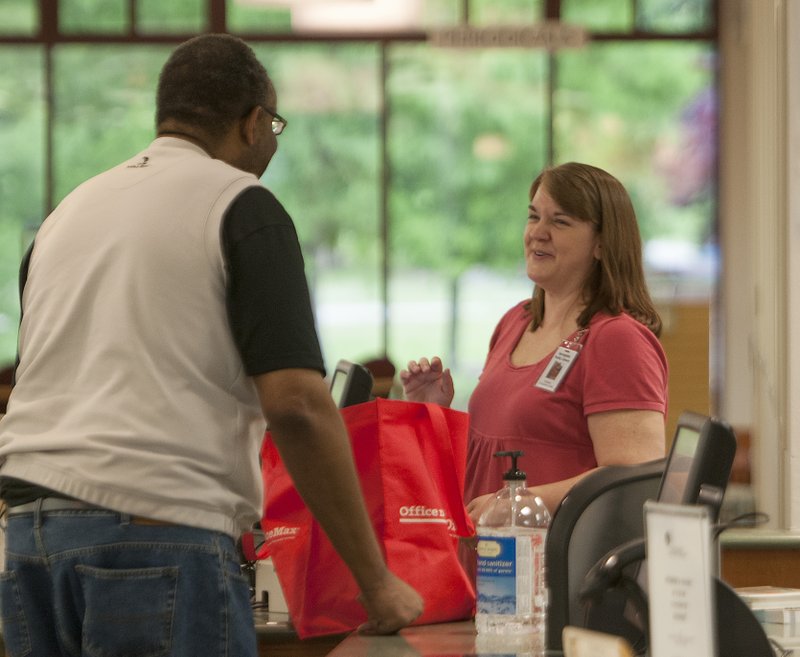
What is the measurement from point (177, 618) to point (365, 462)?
57 centimetres

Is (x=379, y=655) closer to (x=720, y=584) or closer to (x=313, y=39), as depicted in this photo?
(x=720, y=584)

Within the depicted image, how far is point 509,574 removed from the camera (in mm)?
2057

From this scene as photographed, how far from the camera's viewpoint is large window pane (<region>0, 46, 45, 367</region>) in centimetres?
765

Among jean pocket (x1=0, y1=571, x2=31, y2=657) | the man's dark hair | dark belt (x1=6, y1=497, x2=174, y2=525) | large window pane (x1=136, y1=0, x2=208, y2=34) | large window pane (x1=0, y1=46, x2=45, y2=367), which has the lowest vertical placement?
jean pocket (x1=0, y1=571, x2=31, y2=657)

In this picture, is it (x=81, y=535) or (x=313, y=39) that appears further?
(x=313, y=39)

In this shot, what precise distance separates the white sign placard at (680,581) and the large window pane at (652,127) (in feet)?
21.5

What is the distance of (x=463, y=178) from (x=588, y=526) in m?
5.81

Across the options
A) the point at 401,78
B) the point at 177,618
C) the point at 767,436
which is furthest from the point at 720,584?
the point at 401,78

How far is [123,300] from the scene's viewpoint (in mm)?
1810

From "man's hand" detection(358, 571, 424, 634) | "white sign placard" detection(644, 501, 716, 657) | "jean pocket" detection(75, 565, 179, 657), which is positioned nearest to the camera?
"white sign placard" detection(644, 501, 716, 657)

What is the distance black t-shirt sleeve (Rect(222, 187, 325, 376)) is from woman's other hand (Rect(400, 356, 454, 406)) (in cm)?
73

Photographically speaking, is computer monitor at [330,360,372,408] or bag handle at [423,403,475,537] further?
computer monitor at [330,360,372,408]

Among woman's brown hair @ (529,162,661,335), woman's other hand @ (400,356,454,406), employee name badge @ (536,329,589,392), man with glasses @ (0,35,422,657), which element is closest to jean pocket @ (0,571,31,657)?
man with glasses @ (0,35,422,657)

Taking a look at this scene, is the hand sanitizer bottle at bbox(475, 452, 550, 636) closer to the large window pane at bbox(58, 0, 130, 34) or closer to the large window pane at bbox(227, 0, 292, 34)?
the large window pane at bbox(227, 0, 292, 34)
